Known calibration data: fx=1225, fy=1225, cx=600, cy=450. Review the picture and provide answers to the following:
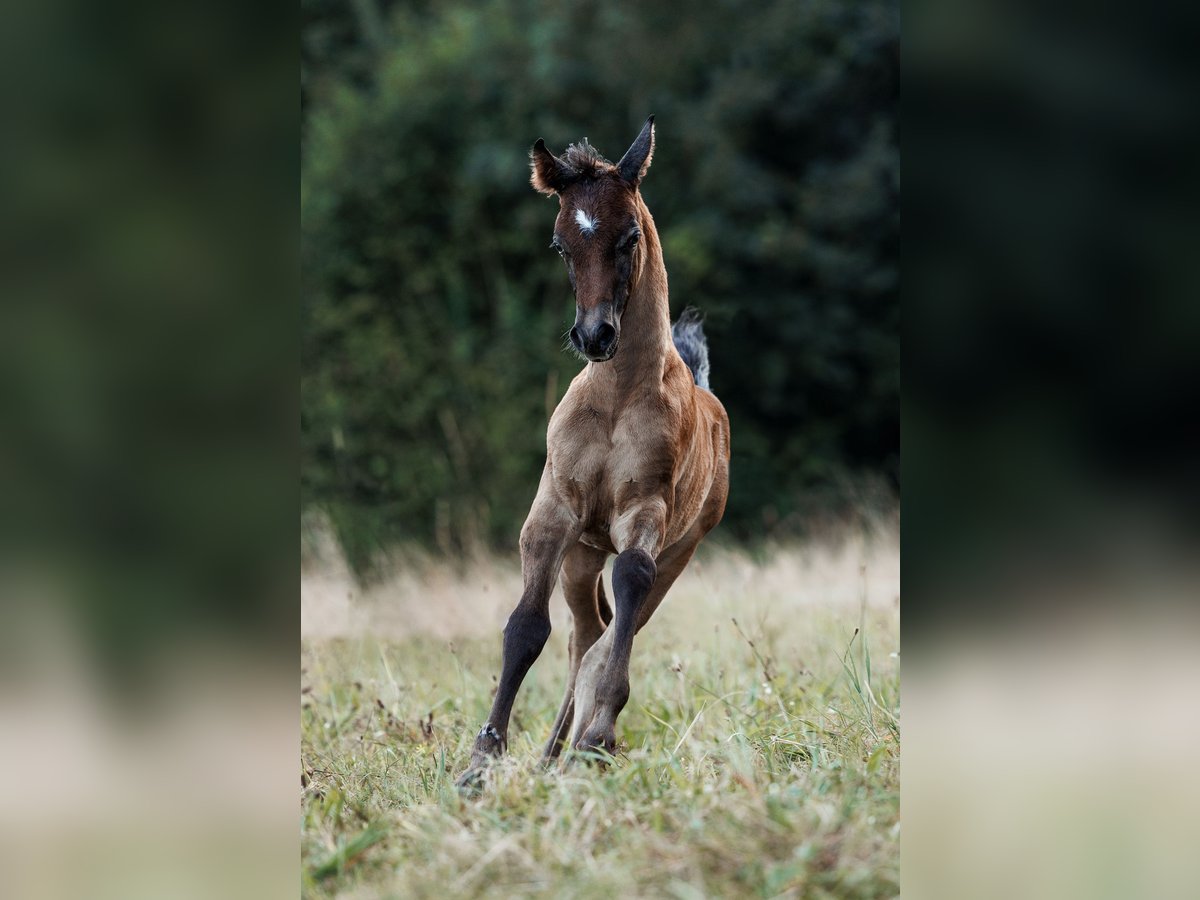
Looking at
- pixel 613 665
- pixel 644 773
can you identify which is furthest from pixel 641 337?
pixel 644 773

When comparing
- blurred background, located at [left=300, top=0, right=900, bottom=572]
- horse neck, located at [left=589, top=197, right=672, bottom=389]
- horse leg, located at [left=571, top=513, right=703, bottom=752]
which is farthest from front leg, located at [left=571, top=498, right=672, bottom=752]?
blurred background, located at [left=300, top=0, right=900, bottom=572]

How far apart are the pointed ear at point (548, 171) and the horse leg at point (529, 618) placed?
1233 mm

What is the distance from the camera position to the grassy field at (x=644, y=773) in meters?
3.39

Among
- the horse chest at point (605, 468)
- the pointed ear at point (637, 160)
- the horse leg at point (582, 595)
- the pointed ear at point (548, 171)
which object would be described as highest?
the pointed ear at point (637, 160)

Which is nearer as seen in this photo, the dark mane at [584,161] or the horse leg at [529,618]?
the horse leg at [529,618]

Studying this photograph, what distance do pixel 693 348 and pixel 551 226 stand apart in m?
10.2

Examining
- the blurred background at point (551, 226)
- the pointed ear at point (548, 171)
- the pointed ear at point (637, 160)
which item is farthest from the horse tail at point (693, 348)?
the blurred background at point (551, 226)

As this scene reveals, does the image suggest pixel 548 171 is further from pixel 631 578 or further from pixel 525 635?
pixel 525 635

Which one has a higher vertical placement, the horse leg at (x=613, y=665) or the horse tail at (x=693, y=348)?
the horse tail at (x=693, y=348)

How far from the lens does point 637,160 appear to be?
481 cm

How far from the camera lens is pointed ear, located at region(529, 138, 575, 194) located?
15.3 feet

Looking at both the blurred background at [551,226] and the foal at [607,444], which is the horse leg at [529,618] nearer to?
the foal at [607,444]
